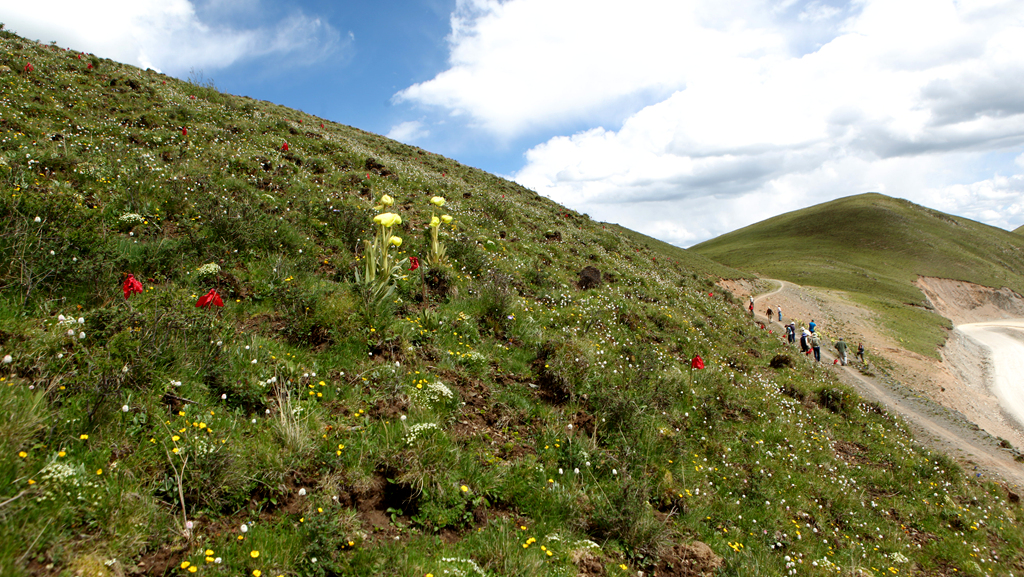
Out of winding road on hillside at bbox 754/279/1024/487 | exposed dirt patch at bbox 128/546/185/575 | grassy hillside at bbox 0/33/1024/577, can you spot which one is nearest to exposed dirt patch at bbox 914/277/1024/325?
winding road on hillside at bbox 754/279/1024/487

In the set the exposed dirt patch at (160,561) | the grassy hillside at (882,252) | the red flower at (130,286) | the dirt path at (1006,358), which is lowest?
the dirt path at (1006,358)

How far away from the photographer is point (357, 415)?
5.05 m

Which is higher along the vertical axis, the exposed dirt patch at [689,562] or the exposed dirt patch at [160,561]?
the exposed dirt patch at [160,561]

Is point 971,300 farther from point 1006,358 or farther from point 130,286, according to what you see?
point 130,286

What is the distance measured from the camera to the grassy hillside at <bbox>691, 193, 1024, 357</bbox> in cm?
5931

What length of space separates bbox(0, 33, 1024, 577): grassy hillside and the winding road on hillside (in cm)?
354

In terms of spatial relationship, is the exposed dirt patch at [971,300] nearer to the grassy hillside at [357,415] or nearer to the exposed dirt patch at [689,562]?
the grassy hillside at [357,415]

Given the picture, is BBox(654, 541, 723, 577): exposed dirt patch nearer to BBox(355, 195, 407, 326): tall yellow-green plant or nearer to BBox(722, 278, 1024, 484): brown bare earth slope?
BBox(355, 195, 407, 326): tall yellow-green plant

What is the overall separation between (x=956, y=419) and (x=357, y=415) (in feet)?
84.5

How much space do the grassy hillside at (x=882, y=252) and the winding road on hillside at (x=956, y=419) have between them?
7.72 metres

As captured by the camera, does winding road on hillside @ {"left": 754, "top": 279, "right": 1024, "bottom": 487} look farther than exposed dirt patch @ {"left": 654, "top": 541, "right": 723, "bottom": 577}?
Yes

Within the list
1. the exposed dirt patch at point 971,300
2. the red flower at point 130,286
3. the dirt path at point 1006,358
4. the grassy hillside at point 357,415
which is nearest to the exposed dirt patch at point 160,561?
the grassy hillside at point 357,415

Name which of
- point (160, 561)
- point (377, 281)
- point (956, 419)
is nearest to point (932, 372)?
point (956, 419)

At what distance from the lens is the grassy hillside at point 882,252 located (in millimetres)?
59312
